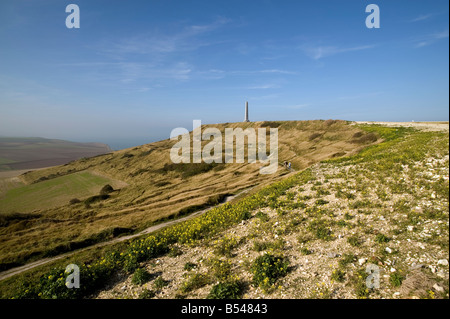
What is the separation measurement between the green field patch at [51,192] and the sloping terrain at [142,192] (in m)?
1.82

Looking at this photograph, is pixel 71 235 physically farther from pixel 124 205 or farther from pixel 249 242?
pixel 249 242

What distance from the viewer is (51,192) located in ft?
265

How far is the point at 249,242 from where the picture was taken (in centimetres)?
1412

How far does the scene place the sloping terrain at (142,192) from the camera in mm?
35250

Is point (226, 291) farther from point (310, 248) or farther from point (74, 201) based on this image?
point (74, 201)

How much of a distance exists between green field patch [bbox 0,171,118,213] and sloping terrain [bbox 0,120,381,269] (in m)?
1.82

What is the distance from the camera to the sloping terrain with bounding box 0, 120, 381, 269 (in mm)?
35250

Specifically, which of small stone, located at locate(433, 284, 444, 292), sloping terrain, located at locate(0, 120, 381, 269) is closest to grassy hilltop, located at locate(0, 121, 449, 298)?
small stone, located at locate(433, 284, 444, 292)

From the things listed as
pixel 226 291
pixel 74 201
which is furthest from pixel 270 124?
pixel 226 291

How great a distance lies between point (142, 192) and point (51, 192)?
4298cm

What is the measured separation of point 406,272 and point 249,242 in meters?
8.07

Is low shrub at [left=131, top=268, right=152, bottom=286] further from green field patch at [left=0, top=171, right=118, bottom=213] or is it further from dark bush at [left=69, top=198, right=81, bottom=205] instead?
green field patch at [left=0, top=171, right=118, bottom=213]
